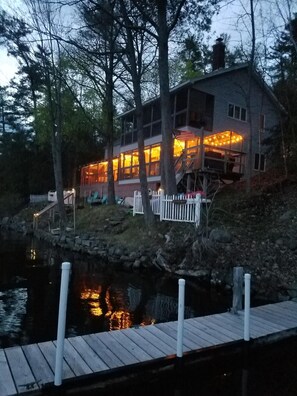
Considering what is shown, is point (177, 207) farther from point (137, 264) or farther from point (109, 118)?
point (109, 118)

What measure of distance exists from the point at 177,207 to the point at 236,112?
12885 millimetres

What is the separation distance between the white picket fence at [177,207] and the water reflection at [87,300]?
98.7 inches

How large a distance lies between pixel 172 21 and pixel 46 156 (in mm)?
23557

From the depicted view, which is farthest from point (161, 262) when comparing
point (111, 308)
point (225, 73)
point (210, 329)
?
point (225, 73)

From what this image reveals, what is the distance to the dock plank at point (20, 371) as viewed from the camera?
142 inches

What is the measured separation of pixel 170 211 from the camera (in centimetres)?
1366

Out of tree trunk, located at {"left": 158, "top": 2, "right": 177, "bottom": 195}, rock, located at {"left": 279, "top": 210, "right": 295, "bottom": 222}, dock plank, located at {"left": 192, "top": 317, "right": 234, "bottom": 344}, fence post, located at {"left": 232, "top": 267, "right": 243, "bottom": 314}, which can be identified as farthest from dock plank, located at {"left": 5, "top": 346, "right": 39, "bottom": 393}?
tree trunk, located at {"left": 158, "top": 2, "right": 177, "bottom": 195}

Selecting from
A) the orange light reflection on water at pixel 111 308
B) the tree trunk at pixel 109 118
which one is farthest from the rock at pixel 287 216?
the tree trunk at pixel 109 118

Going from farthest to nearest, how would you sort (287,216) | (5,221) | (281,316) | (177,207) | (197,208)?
(5,221)
(177,207)
(197,208)
(287,216)
(281,316)

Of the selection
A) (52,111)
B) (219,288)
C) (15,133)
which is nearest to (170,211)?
(219,288)

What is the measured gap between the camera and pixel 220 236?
1076 cm

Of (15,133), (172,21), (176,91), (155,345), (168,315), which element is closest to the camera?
(155,345)

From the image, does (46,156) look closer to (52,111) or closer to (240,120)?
(52,111)

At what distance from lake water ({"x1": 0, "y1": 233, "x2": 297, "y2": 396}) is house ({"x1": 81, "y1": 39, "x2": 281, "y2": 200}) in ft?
25.0
